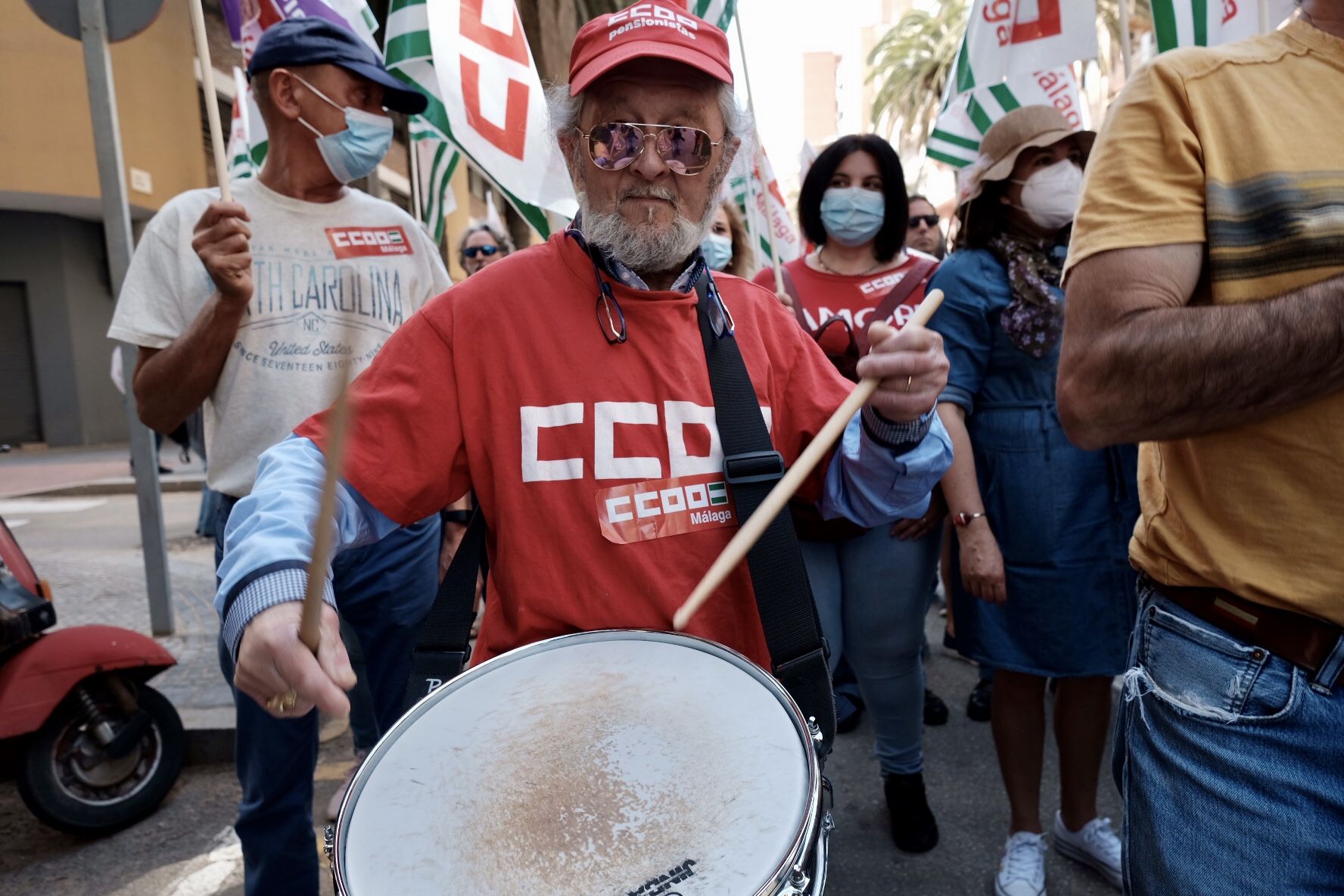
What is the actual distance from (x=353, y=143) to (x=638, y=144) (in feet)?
3.90

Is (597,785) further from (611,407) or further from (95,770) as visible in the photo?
(95,770)

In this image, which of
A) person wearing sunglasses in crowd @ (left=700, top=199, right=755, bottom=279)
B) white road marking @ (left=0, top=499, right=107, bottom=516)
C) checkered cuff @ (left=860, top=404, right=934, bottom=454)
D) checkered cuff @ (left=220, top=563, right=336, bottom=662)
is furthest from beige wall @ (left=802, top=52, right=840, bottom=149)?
checkered cuff @ (left=220, top=563, right=336, bottom=662)

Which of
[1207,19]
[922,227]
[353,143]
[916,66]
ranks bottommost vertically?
[353,143]

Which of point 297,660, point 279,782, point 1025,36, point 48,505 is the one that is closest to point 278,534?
point 297,660

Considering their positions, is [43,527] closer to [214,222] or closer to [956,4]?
[214,222]

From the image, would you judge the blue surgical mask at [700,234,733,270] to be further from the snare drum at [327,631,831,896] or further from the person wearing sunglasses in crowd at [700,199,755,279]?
the snare drum at [327,631,831,896]

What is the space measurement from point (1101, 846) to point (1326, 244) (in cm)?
212

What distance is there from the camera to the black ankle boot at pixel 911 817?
283 centimetres

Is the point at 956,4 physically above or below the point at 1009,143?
above

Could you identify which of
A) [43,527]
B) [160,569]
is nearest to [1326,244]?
[160,569]

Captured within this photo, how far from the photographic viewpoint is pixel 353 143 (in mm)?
2441

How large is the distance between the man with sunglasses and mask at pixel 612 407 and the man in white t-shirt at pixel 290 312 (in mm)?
629

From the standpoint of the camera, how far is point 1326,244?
47.0 inches

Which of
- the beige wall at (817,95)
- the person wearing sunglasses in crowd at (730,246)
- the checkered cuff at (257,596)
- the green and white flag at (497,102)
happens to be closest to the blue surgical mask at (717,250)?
the person wearing sunglasses in crowd at (730,246)
